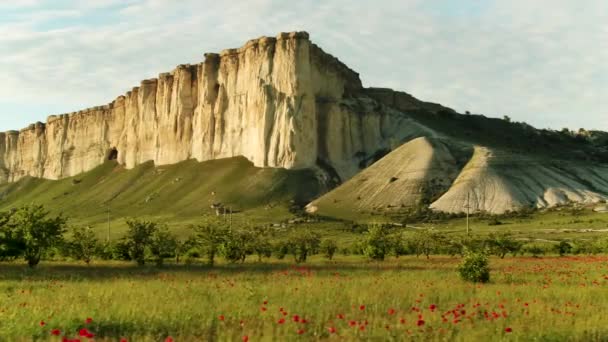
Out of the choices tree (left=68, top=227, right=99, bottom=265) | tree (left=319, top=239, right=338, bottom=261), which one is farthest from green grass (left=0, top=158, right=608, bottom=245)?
tree (left=68, top=227, right=99, bottom=265)

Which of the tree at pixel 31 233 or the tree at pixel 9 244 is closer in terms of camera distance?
the tree at pixel 9 244

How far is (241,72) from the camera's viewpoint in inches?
6467

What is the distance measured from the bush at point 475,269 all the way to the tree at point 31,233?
25417 millimetres

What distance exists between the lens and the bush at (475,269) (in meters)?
25.1

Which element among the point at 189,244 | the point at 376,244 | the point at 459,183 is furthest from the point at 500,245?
the point at 459,183

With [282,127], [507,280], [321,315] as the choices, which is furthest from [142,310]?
[282,127]

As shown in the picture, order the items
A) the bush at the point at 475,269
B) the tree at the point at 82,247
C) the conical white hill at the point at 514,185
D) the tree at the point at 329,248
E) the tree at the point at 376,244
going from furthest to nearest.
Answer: the conical white hill at the point at 514,185 → the tree at the point at 329,248 → the tree at the point at 82,247 → the tree at the point at 376,244 → the bush at the point at 475,269

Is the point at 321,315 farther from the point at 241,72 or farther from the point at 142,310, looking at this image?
the point at 241,72

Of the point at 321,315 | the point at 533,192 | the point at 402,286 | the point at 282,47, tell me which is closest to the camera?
the point at 321,315

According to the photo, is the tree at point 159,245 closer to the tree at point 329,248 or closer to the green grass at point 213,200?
the tree at point 329,248

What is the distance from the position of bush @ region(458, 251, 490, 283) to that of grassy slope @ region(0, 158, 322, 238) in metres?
84.8

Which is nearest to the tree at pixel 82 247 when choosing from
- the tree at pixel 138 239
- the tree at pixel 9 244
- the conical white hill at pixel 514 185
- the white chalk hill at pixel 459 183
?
the tree at pixel 138 239

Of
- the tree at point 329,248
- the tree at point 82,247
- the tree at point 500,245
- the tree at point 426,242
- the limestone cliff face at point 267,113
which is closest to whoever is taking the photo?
the tree at point 82,247

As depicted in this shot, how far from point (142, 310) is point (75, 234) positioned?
39407mm
